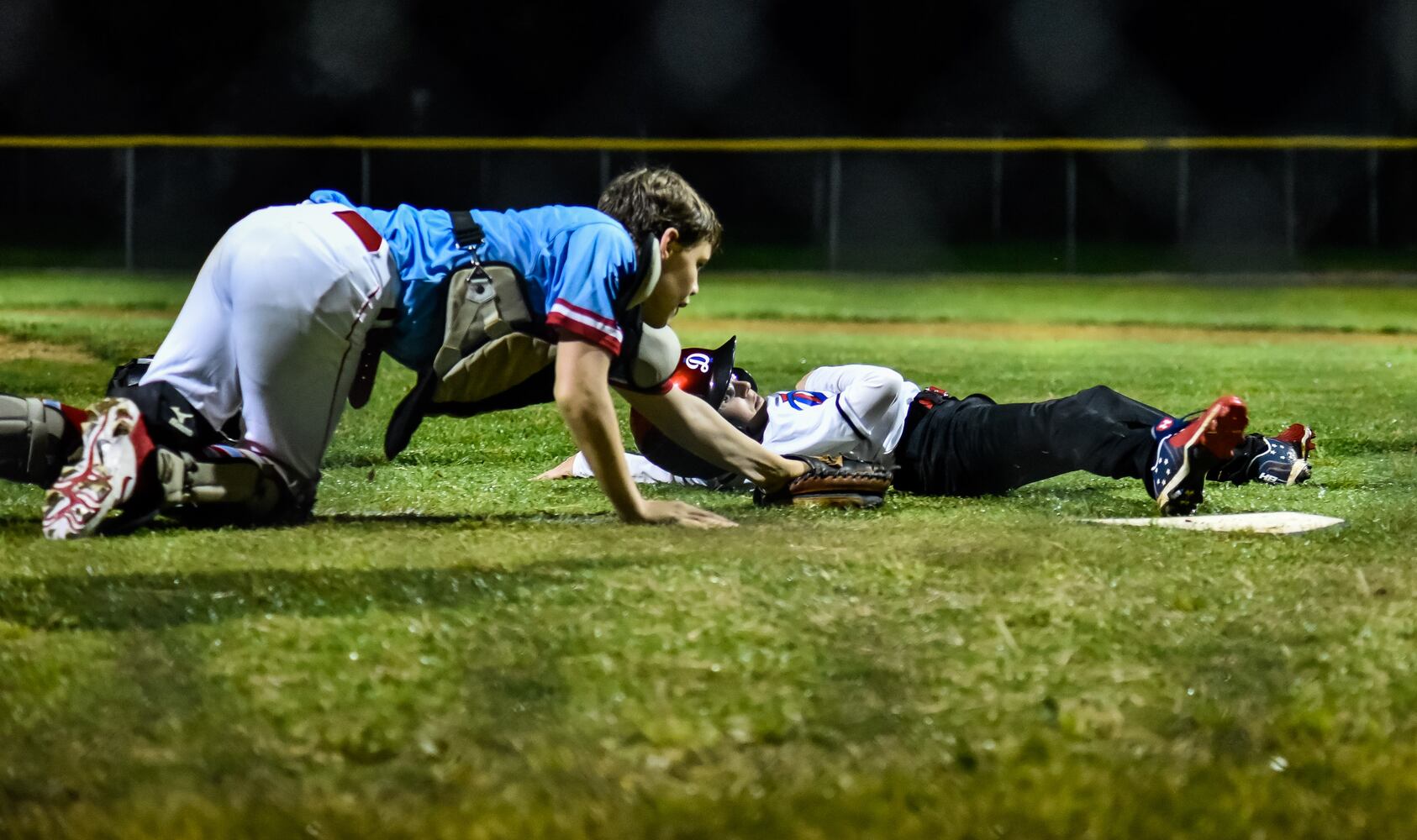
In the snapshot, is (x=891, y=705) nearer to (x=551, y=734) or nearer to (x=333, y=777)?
(x=551, y=734)

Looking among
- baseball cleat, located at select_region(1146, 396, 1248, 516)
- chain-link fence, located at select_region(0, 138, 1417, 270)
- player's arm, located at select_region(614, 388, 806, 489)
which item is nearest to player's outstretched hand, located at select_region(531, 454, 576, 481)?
player's arm, located at select_region(614, 388, 806, 489)

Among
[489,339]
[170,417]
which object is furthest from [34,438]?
[489,339]

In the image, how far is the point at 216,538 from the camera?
109 inches

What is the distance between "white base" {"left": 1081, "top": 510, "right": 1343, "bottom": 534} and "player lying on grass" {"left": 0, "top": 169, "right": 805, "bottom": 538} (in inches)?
34.3

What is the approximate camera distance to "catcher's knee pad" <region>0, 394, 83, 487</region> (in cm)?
285

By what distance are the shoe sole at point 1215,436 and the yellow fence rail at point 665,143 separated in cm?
720

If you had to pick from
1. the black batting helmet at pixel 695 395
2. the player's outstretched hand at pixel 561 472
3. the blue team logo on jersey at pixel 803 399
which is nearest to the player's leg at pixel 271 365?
the black batting helmet at pixel 695 395

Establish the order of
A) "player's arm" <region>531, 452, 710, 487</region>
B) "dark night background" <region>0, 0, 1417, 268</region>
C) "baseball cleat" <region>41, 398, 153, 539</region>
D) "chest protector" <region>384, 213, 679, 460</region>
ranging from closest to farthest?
"baseball cleat" <region>41, 398, 153, 539</region> → "chest protector" <region>384, 213, 679, 460</region> → "player's arm" <region>531, 452, 710, 487</region> → "dark night background" <region>0, 0, 1417, 268</region>

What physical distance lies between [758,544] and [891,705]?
3.15 ft

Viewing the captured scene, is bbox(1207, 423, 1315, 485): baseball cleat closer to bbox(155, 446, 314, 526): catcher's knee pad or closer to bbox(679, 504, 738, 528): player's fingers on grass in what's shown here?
bbox(679, 504, 738, 528): player's fingers on grass

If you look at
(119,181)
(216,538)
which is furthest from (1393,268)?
(216,538)

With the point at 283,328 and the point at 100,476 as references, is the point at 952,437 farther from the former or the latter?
the point at 100,476

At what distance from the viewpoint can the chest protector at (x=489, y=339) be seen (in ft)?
9.63

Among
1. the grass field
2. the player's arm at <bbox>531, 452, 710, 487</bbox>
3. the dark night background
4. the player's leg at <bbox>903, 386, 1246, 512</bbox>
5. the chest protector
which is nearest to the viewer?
the grass field
